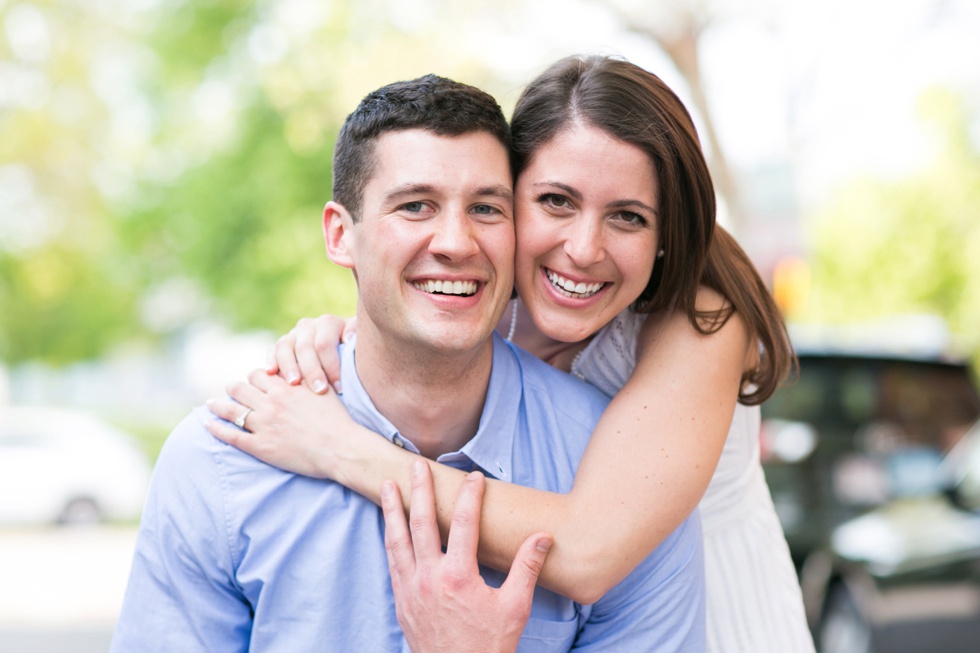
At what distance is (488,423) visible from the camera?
267cm

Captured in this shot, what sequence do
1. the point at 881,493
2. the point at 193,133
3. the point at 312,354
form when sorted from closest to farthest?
the point at 312,354 < the point at 881,493 < the point at 193,133

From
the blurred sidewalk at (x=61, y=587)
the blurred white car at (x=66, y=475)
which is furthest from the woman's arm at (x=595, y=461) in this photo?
the blurred white car at (x=66, y=475)

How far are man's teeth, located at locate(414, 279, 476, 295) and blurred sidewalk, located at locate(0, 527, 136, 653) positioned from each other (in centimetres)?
743

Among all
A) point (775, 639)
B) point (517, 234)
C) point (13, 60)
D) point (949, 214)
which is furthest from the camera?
point (949, 214)

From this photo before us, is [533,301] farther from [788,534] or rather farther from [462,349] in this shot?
[788,534]

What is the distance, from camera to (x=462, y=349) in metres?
2.54

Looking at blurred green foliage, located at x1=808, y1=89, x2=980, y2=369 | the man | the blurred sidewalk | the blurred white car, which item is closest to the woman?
the man

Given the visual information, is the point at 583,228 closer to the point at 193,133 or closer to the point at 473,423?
the point at 473,423

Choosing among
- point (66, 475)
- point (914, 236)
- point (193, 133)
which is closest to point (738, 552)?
point (66, 475)

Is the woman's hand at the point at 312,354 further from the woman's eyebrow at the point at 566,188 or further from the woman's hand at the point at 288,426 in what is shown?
the woman's eyebrow at the point at 566,188

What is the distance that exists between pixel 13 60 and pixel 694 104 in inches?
507

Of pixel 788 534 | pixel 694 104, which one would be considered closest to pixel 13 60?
pixel 694 104

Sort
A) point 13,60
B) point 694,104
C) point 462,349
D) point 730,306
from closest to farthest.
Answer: point 462,349 → point 730,306 → point 694,104 → point 13,60

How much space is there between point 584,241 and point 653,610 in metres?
0.89
